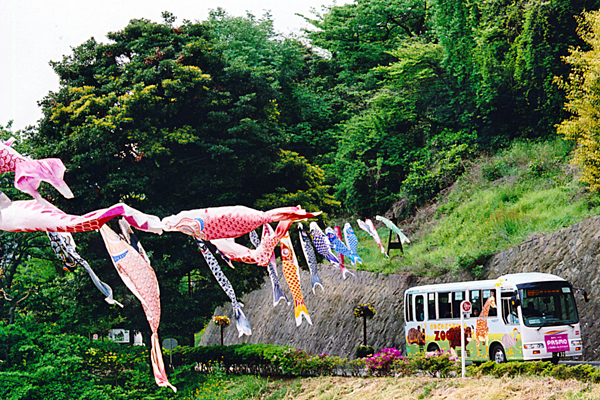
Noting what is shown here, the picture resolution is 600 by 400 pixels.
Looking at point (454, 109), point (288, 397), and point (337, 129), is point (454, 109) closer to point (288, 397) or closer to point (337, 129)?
point (337, 129)

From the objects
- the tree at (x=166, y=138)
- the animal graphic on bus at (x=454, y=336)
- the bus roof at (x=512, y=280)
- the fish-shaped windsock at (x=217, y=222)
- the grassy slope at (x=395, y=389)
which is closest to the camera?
the fish-shaped windsock at (x=217, y=222)

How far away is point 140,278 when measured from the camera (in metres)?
8.59

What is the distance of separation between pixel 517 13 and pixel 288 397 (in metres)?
18.9

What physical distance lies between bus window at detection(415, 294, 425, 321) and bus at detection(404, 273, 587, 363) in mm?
1097

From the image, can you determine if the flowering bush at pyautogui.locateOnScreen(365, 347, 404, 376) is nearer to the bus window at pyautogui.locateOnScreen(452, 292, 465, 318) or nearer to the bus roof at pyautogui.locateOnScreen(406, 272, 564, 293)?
the bus window at pyautogui.locateOnScreen(452, 292, 465, 318)

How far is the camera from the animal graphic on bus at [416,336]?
73.7ft

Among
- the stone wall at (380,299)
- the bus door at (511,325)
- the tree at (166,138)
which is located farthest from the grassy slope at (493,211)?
the tree at (166,138)

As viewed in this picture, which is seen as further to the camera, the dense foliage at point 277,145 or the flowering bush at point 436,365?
the dense foliage at point 277,145

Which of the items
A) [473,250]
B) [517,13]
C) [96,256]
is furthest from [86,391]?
[517,13]

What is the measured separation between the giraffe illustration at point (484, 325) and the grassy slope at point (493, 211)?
363 centimetres

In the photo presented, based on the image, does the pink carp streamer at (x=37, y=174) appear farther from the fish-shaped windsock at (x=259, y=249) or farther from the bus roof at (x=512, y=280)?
the bus roof at (x=512, y=280)

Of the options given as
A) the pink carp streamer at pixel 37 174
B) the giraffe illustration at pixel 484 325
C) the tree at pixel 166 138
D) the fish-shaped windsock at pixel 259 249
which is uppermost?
the tree at pixel 166 138

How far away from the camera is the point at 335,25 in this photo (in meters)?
41.1

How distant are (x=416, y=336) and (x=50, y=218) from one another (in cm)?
1660
